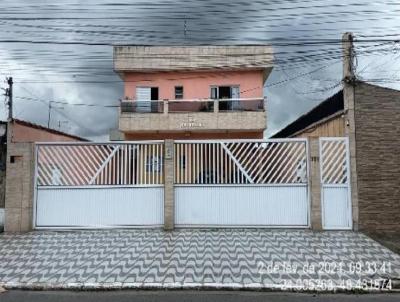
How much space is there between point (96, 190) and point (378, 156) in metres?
7.08

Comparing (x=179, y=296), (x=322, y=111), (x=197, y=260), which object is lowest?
(x=179, y=296)

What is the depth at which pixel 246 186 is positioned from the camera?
1061 cm

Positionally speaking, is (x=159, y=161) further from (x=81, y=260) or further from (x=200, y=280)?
(x=200, y=280)

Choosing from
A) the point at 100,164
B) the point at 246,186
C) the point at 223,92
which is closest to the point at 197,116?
the point at 223,92

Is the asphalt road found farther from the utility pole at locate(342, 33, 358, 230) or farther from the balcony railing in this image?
the balcony railing

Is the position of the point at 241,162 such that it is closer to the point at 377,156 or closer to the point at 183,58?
the point at 377,156

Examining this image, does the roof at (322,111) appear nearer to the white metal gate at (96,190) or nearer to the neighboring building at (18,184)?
the white metal gate at (96,190)

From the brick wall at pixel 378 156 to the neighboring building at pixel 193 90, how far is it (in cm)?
977

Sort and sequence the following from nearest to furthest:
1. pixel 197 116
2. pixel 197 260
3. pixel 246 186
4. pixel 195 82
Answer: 1. pixel 197 260
2. pixel 246 186
3. pixel 197 116
4. pixel 195 82

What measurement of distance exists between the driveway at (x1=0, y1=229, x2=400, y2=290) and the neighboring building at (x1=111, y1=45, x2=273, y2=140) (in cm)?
1063

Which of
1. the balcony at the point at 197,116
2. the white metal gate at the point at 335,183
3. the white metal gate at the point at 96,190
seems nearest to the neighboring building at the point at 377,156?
the white metal gate at the point at 335,183

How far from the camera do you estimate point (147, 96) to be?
21.8m

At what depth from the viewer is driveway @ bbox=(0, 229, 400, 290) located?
21.6ft

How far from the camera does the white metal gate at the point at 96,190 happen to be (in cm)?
1063
